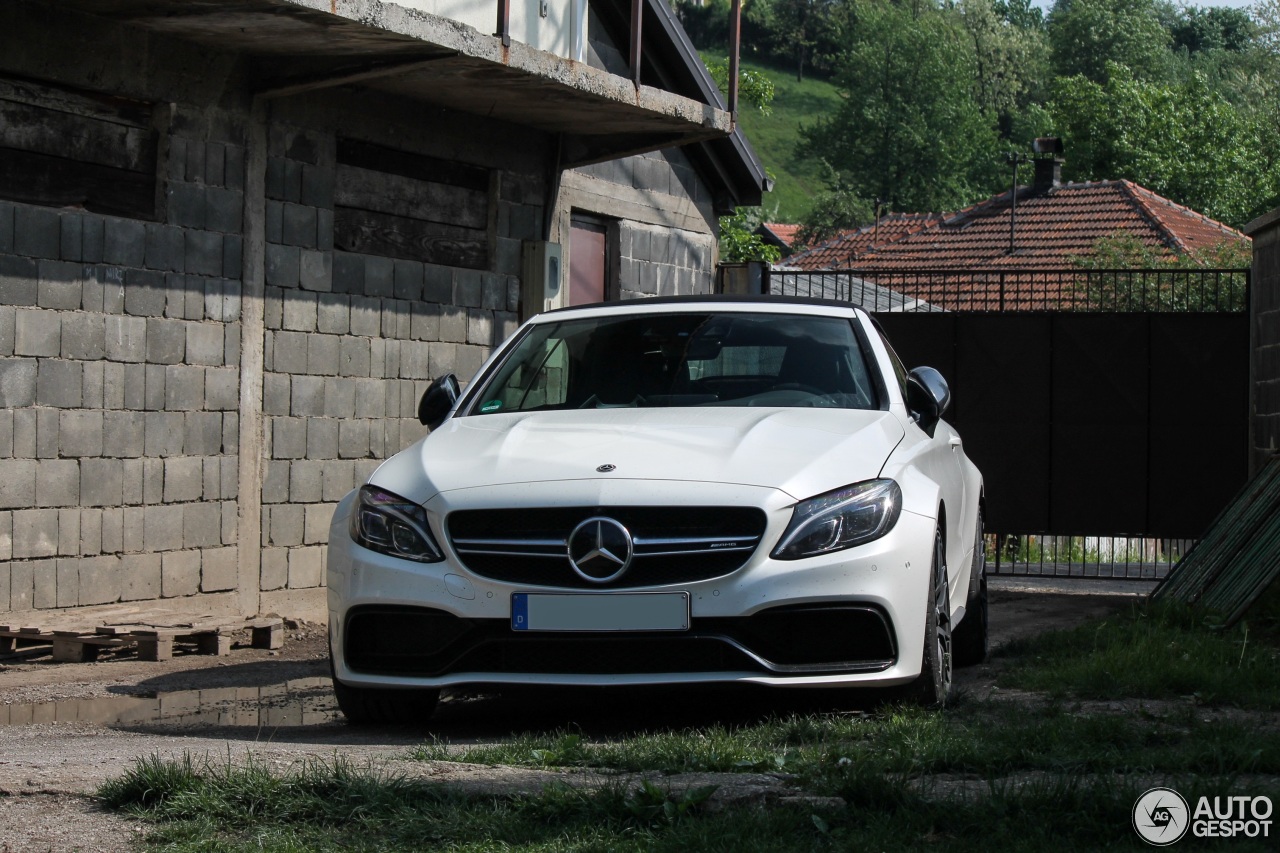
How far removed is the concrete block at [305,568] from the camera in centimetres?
1053

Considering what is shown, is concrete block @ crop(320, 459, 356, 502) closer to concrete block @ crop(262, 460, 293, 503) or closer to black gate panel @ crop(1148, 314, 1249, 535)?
concrete block @ crop(262, 460, 293, 503)

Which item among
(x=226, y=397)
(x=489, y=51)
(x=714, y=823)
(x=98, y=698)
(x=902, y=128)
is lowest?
(x=98, y=698)

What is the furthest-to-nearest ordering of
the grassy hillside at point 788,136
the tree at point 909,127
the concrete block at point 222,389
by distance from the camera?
the grassy hillside at point 788,136 → the tree at point 909,127 → the concrete block at point 222,389

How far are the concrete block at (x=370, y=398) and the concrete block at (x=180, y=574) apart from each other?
176 cm

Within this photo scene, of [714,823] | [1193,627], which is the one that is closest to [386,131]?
[1193,627]

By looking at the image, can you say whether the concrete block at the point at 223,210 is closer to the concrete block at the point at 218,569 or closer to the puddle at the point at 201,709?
the concrete block at the point at 218,569

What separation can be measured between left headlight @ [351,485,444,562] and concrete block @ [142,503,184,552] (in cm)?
393

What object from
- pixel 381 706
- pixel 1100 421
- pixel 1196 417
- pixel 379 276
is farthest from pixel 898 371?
pixel 1196 417

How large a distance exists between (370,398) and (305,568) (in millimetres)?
1251

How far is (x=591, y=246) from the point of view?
14.0m

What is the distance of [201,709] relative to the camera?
22.3ft

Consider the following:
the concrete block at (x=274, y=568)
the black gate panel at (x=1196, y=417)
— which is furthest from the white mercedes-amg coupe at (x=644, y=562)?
the black gate panel at (x=1196, y=417)

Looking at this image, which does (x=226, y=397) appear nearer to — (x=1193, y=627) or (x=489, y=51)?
(x=489, y=51)

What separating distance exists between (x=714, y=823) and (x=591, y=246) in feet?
34.4
